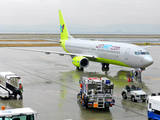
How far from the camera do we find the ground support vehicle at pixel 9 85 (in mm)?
21944

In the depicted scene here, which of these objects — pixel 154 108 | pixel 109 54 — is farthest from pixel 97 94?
pixel 109 54

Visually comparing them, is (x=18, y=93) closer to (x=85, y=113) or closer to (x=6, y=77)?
(x=6, y=77)

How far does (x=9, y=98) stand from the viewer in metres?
22.4

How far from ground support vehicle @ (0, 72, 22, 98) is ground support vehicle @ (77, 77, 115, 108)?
589 centimetres

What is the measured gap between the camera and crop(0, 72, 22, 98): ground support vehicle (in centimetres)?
2194

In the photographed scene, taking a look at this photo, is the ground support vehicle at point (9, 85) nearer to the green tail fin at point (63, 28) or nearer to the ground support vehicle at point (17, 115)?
the ground support vehicle at point (17, 115)

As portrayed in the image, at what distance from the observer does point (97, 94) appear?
762 inches

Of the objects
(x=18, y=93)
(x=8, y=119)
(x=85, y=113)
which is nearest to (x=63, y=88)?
(x=18, y=93)

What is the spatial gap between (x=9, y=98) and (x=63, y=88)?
5.90m

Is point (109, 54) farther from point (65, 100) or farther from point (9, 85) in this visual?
point (9, 85)

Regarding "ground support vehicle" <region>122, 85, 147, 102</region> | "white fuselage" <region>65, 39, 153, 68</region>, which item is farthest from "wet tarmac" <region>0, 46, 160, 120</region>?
"white fuselage" <region>65, 39, 153, 68</region>

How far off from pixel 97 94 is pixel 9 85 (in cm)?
851

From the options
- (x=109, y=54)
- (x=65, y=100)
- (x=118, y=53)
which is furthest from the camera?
(x=109, y=54)

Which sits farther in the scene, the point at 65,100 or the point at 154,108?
the point at 65,100
